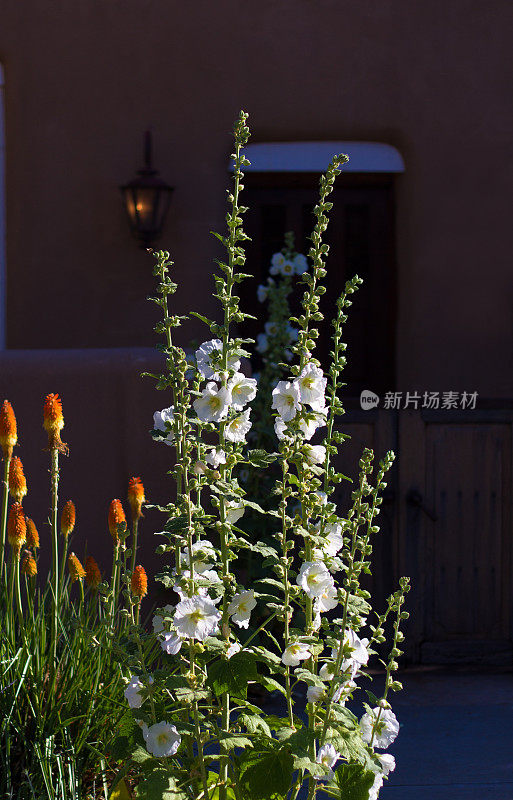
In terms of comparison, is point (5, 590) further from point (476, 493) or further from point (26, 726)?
point (476, 493)

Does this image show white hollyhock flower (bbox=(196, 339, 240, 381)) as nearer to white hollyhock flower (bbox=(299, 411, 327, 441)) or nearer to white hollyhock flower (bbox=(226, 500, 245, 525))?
white hollyhock flower (bbox=(299, 411, 327, 441))

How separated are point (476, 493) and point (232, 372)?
3161 mm

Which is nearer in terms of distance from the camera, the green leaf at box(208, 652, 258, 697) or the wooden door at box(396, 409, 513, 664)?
the green leaf at box(208, 652, 258, 697)

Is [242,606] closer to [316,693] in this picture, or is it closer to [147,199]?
[316,693]

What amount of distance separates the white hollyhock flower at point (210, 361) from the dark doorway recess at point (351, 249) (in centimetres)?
384

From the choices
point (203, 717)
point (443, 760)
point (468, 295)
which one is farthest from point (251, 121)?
point (203, 717)

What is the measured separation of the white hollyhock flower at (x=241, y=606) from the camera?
2414 mm

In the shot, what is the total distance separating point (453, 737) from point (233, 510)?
6.95ft

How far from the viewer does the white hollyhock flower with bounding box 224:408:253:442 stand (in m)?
2.41

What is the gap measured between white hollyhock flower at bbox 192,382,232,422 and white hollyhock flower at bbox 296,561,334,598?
40 centimetres

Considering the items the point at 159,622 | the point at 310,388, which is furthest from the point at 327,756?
the point at 310,388

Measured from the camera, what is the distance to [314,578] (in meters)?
2.36

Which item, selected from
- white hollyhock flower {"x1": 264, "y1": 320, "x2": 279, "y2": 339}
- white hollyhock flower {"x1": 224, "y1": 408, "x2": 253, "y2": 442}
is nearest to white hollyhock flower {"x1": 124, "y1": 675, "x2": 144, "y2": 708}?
white hollyhock flower {"x1": 224, "y1": 408, "x2": 253, "y2": 442}

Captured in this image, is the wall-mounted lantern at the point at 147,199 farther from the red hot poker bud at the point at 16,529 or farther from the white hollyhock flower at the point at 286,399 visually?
the white hollyhock flower at the point at 286,399
